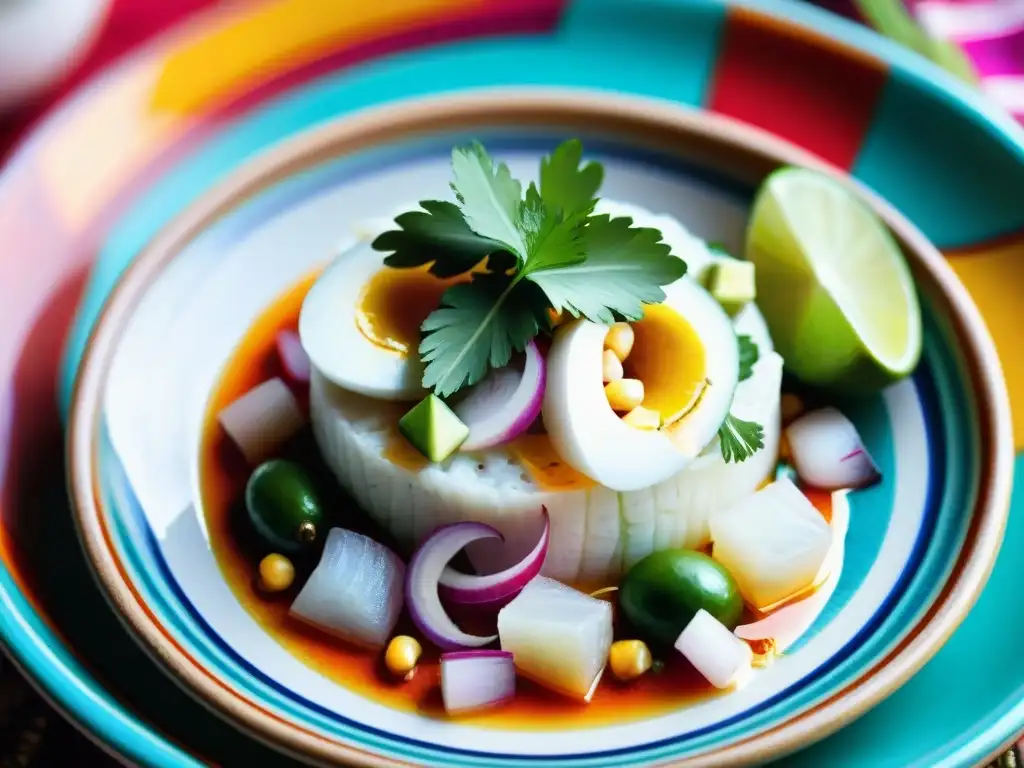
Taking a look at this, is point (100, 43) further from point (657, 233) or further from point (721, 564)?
point (721, 564)

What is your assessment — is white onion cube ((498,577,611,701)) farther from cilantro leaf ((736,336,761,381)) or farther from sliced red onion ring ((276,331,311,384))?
sliced red onion ring ((276,331,311,384))

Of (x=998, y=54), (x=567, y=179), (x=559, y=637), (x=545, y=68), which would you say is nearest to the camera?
(x=559, y=637)

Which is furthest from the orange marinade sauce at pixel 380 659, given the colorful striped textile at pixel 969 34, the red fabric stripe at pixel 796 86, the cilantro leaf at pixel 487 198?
Result: the colorful striped textile at pixel 969 34

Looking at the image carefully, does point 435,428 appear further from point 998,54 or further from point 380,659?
point 998,54

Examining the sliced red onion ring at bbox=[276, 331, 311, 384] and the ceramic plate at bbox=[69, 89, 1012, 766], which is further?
the sliced red onion ring at bbox=[276, 331, 311, 384]

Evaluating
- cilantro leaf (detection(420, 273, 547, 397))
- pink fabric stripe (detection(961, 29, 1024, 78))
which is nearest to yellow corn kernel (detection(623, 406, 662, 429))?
cilantro leaf (detection(420, 273, 547, 397))

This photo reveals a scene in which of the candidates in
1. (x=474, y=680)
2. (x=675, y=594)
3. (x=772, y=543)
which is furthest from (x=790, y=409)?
(x=474, y=680)

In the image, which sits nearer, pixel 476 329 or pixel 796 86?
pixel 476 329

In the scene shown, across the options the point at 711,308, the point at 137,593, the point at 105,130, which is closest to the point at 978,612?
the point at 711,308
